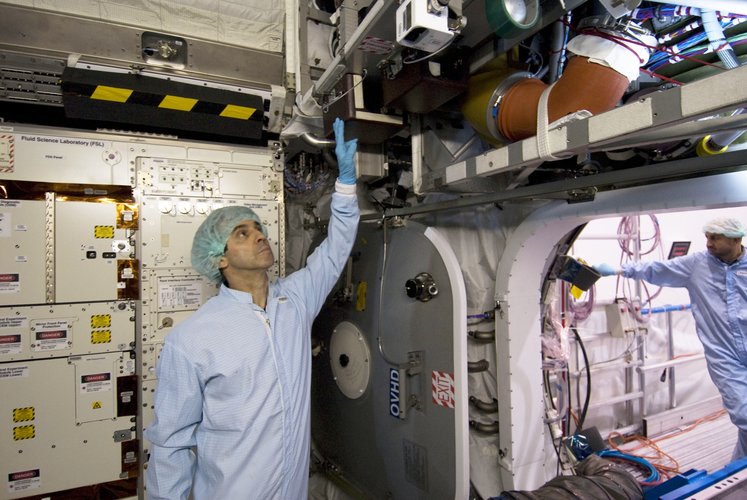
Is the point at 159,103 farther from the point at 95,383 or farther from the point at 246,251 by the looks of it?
the point at 95,383

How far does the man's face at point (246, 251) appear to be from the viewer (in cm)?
191

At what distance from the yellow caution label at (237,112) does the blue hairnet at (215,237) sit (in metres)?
0.82

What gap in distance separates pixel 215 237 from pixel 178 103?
98 centimetres

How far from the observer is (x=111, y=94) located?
2.24 meters

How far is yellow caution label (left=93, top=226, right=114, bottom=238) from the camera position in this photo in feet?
7.88

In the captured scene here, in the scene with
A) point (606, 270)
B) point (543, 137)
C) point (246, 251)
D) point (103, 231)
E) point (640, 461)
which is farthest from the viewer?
point (606, 270)

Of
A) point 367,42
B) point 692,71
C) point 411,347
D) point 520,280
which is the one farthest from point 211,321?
point 692,71

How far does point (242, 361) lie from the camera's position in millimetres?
1755

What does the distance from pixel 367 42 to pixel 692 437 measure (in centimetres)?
540

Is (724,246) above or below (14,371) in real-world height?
above

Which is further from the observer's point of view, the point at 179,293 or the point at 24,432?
the point at 179,293

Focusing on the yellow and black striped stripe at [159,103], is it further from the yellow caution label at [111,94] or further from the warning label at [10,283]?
the warning label at [10,283]

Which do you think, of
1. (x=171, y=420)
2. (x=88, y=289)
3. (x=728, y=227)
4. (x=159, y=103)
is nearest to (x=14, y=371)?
(x=88, y=289)

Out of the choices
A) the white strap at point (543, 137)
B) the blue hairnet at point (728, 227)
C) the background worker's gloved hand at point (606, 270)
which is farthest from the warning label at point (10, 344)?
the blue hairnet at point (728, 227)
